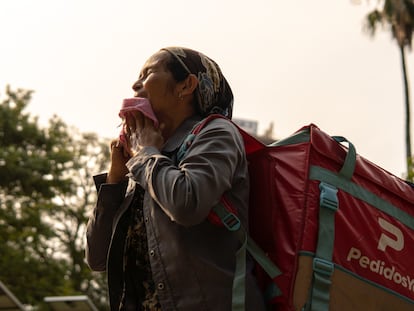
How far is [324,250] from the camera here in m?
2.55

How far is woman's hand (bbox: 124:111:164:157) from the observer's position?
2748mm

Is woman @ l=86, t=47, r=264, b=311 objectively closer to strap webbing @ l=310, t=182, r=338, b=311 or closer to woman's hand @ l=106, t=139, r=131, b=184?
woman's hand @ l=106, t=139, r=131, b=184

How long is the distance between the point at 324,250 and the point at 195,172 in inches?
17.7

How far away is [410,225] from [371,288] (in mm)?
339

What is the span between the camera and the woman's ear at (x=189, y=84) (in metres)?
2.89

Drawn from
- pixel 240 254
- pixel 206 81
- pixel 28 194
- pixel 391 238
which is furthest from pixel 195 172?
pixel 28 194

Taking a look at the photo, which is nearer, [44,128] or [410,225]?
[410,225]

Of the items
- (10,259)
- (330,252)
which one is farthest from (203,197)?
(10,259)

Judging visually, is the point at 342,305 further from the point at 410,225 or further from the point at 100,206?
the point at 100,206

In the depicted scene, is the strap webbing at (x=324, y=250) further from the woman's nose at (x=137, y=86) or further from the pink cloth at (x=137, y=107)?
the woman's nose at (x=137, y=86)

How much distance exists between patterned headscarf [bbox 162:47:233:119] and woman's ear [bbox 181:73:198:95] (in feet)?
0.05

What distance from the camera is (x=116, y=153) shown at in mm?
2947

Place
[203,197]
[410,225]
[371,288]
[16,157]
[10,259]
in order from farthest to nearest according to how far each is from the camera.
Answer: [10,259] → [16,157] → [410,225] → [371,288] → [203,197]

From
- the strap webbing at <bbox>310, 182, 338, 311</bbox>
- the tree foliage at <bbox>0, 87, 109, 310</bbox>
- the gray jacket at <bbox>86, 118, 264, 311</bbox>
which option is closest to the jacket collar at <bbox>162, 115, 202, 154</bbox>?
the gray jacket at <bbox>86, 118, 264, 311</bbox>
